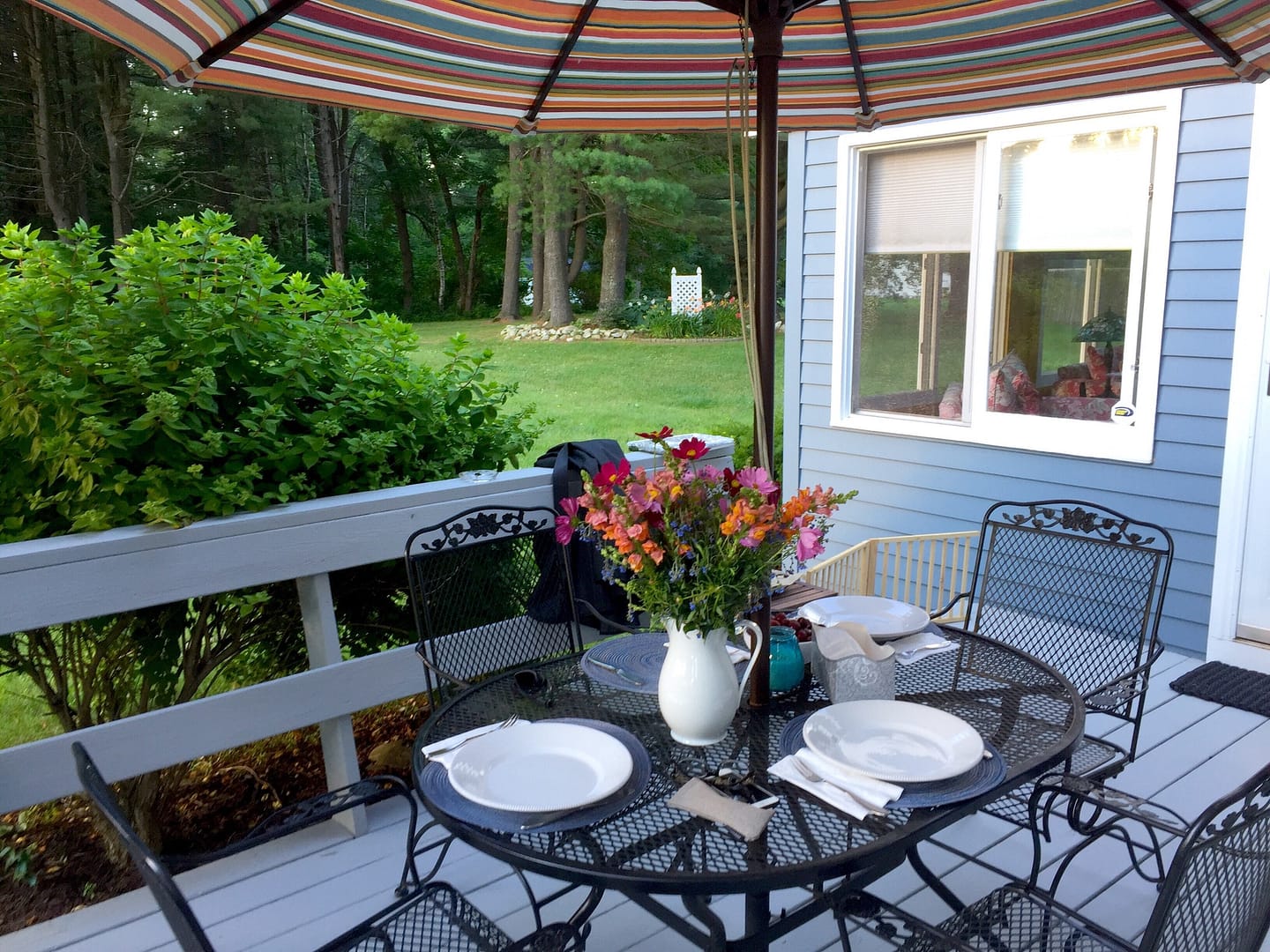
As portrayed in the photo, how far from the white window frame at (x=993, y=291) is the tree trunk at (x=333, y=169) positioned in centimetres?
1047

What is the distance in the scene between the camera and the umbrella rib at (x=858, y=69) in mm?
2023

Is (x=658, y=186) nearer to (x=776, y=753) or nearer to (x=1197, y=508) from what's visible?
(x=1197, y=508)

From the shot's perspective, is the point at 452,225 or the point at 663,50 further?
the point at 452,225

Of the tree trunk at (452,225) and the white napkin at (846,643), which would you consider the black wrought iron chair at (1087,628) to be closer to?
the white napkin at (846,643)

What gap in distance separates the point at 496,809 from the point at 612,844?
0.18m

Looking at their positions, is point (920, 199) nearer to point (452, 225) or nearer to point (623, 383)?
point (623, 383)

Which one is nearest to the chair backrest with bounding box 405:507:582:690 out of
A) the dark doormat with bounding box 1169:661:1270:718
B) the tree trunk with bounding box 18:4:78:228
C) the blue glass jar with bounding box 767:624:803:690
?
the blue glass jar with bounding box 767:624:803:690

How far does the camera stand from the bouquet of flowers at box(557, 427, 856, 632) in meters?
1.47

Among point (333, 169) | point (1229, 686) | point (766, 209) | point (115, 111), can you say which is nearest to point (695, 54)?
point (766, 209)

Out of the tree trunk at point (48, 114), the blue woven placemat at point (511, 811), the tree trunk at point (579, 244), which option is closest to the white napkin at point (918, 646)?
the blue woven placemat at point (511, 811)

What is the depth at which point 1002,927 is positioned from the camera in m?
1.54

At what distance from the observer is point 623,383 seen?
12.2 metres

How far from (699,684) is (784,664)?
0.34 metres

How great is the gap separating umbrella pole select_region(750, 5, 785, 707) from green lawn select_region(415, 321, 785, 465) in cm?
698
